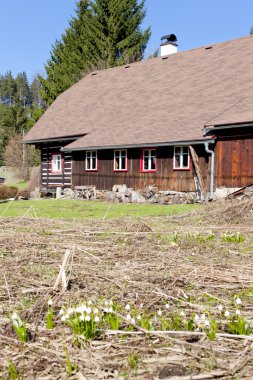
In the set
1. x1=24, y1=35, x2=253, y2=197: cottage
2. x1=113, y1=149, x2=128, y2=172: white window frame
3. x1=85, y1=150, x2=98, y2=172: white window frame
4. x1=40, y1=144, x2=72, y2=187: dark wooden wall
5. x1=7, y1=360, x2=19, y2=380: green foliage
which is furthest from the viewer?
x1=40, y1=144, x2=72, y2=187: dark wooden wall

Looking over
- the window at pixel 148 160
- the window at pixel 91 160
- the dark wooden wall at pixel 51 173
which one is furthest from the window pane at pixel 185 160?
the dark wooden wall at pixel 51 173

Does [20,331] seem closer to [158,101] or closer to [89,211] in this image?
[89,211]

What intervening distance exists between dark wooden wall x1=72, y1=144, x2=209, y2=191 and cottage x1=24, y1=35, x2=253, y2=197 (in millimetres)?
45

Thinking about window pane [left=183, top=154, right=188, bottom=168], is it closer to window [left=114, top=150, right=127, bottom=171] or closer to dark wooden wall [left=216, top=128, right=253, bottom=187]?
dark wooden wall [left=216, top=128, right=253, bottom=187]

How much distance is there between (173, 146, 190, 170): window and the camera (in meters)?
18.9

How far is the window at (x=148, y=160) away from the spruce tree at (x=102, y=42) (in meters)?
24.4

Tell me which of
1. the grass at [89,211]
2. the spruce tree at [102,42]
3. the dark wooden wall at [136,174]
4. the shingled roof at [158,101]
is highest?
the spruce tree at [102,42]

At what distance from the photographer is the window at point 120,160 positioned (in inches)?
848

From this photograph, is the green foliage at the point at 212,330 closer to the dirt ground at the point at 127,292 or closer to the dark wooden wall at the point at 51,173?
the dirt ground at the point at 127,292

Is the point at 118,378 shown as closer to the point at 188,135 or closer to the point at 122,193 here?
the point at 188,135

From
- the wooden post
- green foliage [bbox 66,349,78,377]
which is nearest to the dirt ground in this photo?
green foliage [bbox 66,349,78,377]

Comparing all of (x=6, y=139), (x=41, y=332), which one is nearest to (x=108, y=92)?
(x=41, y=332)

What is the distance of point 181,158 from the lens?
1905cm

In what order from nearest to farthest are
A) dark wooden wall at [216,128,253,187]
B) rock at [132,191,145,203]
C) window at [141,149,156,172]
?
dark wooden wall at [216,128,253,187], rock at [132,191,145,203], window at [141,149,156,172]
